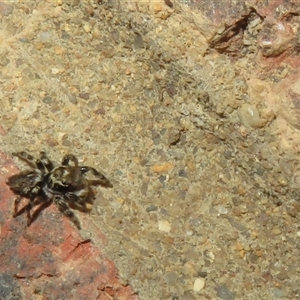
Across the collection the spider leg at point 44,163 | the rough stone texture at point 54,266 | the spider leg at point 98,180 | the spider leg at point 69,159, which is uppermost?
the spider leg at point 98,180

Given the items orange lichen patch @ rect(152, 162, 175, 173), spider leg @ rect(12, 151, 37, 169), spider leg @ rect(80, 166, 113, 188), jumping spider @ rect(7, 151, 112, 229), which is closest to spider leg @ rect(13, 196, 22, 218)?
jumping spider @ rect(7, 151, 112, 229)

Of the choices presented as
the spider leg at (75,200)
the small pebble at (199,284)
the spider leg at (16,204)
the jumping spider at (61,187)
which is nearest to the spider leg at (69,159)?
the jumping spider at (61,187)

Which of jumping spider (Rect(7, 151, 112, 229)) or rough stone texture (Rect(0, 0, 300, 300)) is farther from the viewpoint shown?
jumping spider (Rect(7, 151, 112, 229))

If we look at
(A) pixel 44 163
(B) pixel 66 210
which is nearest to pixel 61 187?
(A) pixel 44 163

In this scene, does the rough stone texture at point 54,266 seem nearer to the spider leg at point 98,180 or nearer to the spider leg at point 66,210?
the spider leg at point 66,210

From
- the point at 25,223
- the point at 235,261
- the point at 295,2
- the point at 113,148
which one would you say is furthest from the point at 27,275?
the point at 295,2

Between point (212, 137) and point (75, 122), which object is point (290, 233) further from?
point (75, 122)

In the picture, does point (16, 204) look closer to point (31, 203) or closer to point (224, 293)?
point (31, 203)

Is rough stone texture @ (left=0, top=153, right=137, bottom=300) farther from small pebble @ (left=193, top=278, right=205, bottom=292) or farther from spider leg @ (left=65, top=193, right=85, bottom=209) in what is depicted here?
small pebble @ (left=193, top=278, right=205, bottom=292)
